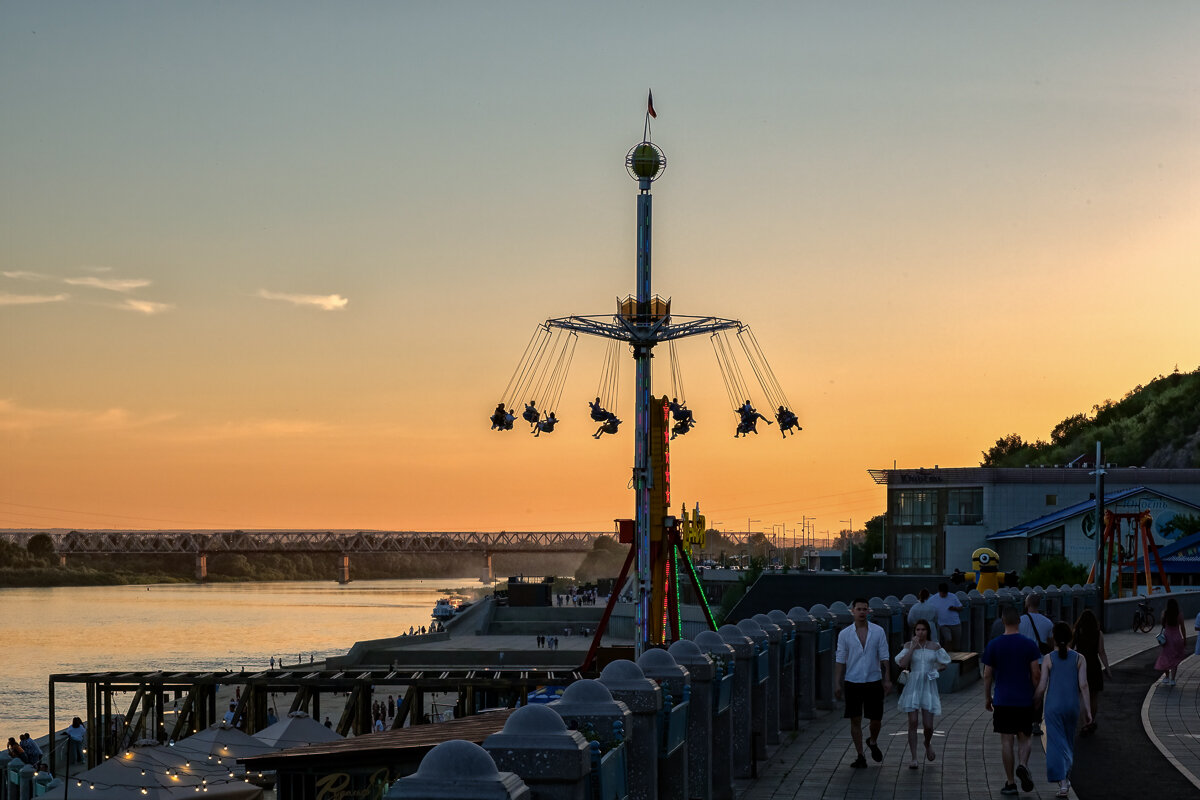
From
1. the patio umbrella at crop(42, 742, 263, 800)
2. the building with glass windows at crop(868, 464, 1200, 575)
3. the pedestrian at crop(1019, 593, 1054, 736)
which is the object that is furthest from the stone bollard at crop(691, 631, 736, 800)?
the building with glass windows at crop(868, 464, 1200, 575)

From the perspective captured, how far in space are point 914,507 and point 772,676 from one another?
96.4 metres

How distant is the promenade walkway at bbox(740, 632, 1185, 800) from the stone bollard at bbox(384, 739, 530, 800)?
850 centimetres

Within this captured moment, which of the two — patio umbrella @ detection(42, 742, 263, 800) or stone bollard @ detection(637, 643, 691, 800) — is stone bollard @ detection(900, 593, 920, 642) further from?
stone bollard @ detection(637, 643, 691, 800)

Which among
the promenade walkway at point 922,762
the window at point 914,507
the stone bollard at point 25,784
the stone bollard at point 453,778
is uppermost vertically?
the window at point 914,507

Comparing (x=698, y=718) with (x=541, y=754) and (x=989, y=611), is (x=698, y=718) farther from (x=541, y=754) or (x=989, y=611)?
(x=989, y=611)

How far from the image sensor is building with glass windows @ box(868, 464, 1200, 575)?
97.8m

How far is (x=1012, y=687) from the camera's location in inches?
577

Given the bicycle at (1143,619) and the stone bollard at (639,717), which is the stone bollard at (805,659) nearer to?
the stone bollard at (639,717)

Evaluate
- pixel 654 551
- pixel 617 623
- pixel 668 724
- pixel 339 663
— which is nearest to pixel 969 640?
pixel 654 551

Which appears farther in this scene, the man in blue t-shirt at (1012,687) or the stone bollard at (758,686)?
the stone bollard at (758,686)

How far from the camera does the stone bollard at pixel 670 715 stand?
39.3ft

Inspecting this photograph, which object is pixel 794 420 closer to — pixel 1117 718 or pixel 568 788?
pixel 1117 718

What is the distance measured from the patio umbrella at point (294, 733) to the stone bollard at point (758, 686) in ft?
67.8

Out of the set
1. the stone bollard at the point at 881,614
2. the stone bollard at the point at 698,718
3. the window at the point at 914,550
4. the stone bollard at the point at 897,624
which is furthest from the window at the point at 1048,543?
the stone bollard at the point at 698,718
